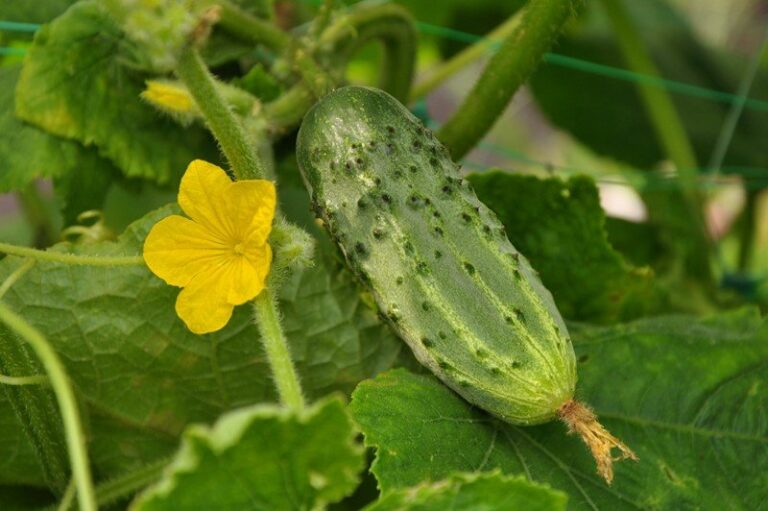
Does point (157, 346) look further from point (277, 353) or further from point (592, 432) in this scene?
point (592, 432)

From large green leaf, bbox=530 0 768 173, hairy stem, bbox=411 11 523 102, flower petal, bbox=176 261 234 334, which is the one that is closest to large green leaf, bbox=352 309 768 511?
flower petal, bbox=176 261 234 334

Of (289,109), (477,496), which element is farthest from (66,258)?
(477,496)

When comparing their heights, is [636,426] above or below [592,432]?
below

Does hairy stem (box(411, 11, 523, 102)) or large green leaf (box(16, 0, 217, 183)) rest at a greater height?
large green leaf (box(16, 0, 217, 183))

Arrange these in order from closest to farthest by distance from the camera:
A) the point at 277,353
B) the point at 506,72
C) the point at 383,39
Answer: the point at 277,353
the point at 506,72
the point at 383,39

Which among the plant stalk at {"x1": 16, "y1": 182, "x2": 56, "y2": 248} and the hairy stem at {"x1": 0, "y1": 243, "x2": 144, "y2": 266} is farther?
the plant stalk at {"x1": 16, "y1": 182, "x2": 56, "y2": 248}

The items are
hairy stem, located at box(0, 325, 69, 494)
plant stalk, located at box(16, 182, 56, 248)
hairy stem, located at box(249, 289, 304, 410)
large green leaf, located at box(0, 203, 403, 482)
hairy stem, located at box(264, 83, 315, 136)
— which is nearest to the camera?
hairy stem, located at box(249, 289, 304, 410)

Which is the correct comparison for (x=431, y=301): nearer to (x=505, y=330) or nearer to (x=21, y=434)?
(x=505, y=330)

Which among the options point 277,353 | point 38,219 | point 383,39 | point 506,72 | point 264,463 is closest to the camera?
point 264,463

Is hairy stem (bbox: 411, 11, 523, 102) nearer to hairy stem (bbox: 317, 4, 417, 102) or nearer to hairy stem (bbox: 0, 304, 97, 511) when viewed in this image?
hairy stem (bbox: 317, 4, 417, 102)
